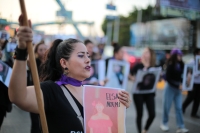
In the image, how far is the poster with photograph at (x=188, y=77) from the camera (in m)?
5.50

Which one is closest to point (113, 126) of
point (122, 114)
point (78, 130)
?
point (122, 114)

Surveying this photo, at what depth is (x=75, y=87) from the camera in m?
1.80

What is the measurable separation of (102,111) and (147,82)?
10.9 ft

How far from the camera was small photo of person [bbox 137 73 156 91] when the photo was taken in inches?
190

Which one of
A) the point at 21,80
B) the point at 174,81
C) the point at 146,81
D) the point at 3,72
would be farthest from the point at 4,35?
the point at 21,80

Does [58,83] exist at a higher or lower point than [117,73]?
higher

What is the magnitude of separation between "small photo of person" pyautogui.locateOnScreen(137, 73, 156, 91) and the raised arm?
11.6 ft

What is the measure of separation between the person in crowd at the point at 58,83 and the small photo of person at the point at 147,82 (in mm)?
2947

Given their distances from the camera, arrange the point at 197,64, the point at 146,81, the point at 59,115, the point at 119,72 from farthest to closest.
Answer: the point at 197,64 → the point at 119,72 → the point at 146,81 → the point at 59,115

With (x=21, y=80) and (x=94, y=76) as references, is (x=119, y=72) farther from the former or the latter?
(x=21, y=80)

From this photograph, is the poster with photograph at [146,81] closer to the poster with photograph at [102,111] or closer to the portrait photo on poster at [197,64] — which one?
the portrait photo on poster at [197,64]

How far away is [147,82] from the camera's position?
194 inches

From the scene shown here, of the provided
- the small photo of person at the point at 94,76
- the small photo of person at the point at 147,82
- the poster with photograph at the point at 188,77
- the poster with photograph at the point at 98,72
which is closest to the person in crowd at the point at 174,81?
the poster with photograph at the point at 188,77

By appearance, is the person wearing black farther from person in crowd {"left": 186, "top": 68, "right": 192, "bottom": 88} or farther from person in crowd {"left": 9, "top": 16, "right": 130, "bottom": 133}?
person in crowd {"left": 9, "top": 16, "right": 130, "bottom": 133}
